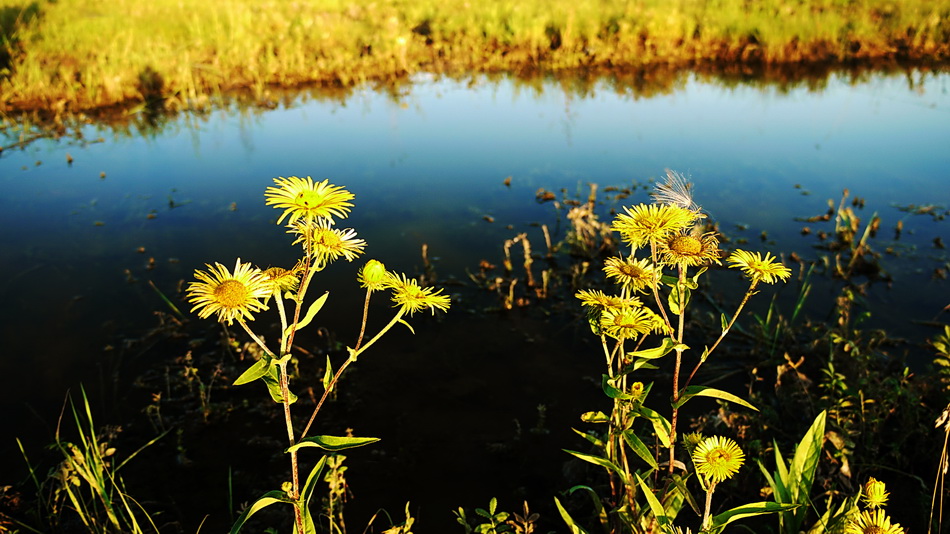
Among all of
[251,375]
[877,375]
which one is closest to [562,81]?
[877,375]

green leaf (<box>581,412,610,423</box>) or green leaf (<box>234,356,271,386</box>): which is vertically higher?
green leaf (<box>234,356,271,386</box>)

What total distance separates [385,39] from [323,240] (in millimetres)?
9551

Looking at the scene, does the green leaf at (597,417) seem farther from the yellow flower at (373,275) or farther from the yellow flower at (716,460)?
the yellow flower at (373,275)

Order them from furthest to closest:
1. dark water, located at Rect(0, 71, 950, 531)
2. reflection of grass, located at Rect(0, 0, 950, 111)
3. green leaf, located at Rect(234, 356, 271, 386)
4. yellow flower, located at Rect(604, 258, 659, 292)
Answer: reflection of grass, located at Rect(0, 0, 950, 111) < dark water, located at Rect(0, 71, 950, 531) < yellow flower, located at Rect(604, 258, 659, 292) < green leaf, located at Rect(234, 356, 271, 386)

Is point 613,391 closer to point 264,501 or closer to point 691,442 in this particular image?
point 691,442

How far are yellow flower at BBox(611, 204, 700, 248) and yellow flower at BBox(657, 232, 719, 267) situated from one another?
0.09 ft

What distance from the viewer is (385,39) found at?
33.0ft

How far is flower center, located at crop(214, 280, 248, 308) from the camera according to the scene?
4.06 ft

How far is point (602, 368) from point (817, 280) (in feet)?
6.01

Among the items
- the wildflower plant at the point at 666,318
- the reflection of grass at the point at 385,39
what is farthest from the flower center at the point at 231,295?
the reflection of grass at the point at 385,39

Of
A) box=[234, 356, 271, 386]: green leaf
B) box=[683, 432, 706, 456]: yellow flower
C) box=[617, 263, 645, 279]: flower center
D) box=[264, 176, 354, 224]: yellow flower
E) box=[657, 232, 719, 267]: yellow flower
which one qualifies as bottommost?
box=[683, 432, 706, 456]: yellow flower

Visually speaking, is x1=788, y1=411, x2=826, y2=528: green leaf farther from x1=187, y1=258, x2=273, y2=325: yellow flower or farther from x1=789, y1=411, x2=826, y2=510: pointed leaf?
x1=187, y1=258, x2=273, y2=325: yellow flower

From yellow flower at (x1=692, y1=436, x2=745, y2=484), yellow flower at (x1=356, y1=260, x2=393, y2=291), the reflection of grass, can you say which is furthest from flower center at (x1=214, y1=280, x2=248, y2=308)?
the reflection of grass

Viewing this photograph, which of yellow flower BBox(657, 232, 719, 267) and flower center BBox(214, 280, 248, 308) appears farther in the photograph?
yellow flower BBox(657, 232, 719, 267)
